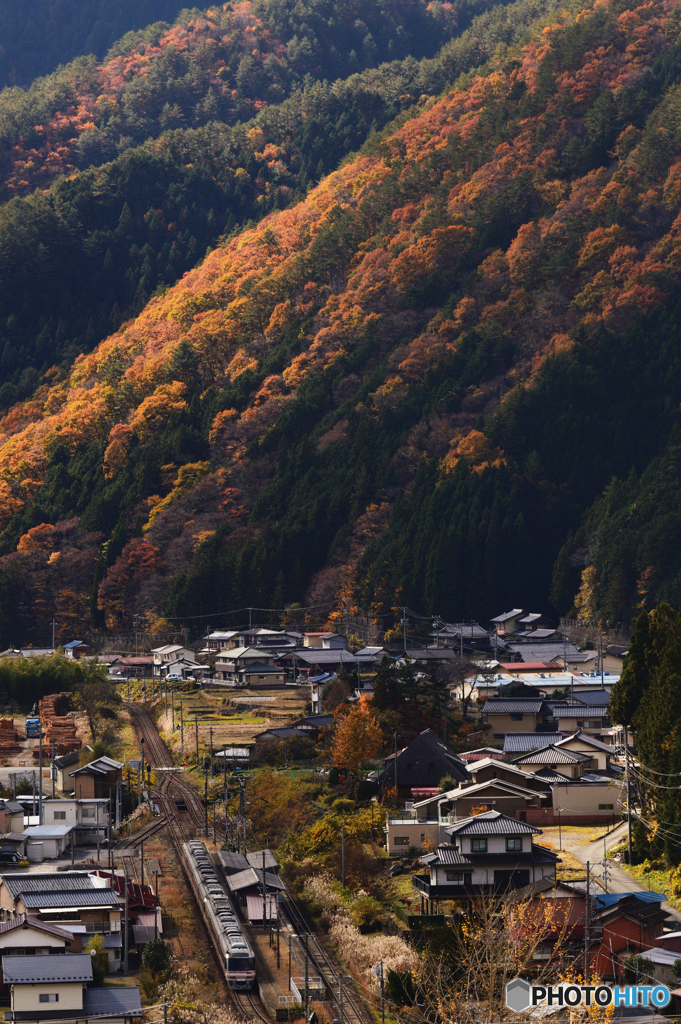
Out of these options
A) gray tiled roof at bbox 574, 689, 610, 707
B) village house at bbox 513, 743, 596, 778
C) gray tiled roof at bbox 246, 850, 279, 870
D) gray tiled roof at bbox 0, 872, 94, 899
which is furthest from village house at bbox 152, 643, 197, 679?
gray tiled roof at bbox 0, 872, 94, 899

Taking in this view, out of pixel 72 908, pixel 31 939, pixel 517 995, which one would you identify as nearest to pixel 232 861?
pixel 72 908

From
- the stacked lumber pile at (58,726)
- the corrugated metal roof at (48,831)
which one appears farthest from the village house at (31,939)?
the stacked lumber pile at (58,726)

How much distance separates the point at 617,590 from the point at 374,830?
44106mm

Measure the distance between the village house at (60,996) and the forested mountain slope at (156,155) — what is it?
382 feet

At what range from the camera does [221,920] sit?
3609cm

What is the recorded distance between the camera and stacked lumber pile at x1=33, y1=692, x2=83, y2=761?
2287 inches

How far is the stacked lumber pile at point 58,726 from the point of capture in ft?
191

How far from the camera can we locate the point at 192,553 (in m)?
103

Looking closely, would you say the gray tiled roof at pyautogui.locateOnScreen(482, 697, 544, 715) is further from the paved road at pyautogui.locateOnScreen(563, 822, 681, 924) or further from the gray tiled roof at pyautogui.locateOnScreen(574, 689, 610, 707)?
the paved road at pyautogui.locateOnScreen(563, 822, 681, 924)

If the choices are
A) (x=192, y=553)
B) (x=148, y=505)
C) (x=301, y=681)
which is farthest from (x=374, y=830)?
(x=148, y=505)

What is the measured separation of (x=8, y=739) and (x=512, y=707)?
2190 cm

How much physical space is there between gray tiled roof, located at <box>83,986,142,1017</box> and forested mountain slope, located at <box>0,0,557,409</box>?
117m

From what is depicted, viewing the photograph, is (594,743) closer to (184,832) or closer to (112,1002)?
(184,832)

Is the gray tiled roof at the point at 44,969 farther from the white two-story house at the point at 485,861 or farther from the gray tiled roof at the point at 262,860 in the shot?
the gray tiled roof at the point at 262,860
